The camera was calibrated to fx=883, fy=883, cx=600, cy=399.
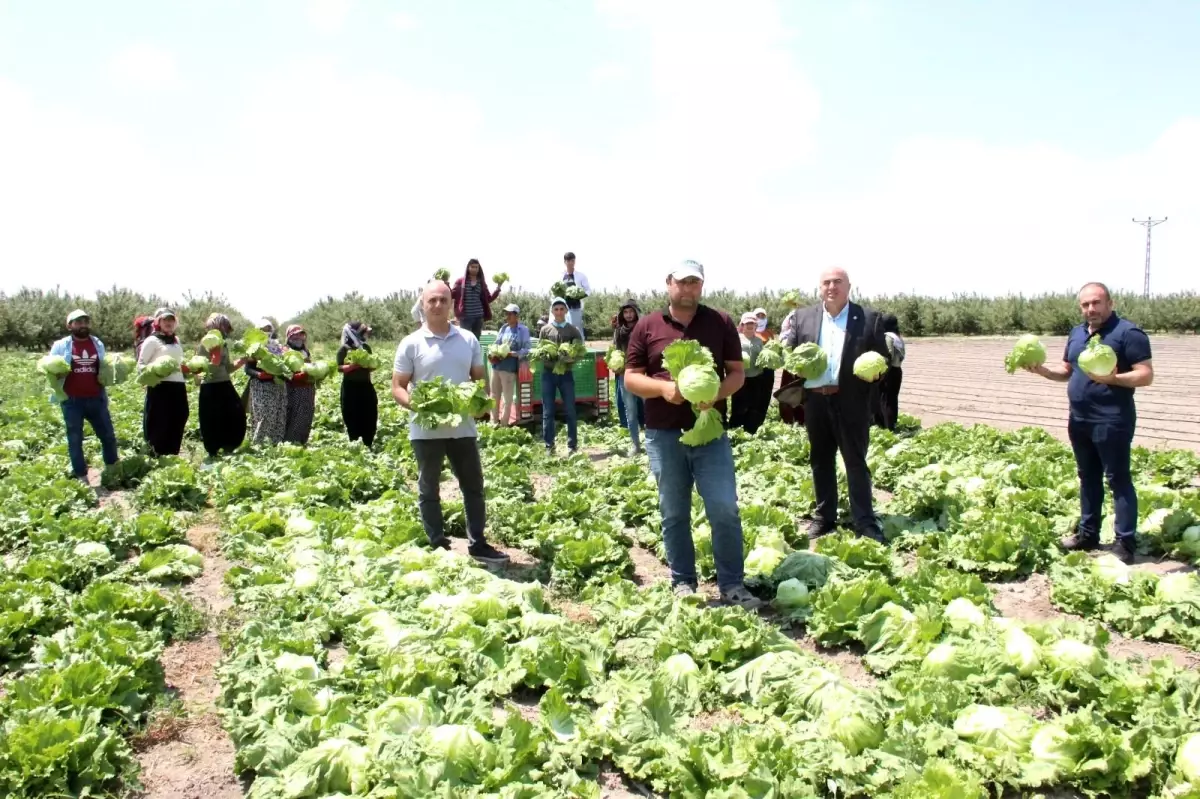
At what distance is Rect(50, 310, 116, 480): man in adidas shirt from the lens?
438 inches

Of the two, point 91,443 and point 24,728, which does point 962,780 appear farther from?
point 91,443

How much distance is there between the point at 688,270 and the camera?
237 inches

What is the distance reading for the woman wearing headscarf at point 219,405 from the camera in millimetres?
12086

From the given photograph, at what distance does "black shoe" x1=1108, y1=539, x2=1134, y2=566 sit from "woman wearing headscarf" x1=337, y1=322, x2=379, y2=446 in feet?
30.9

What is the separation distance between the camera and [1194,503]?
759 cm

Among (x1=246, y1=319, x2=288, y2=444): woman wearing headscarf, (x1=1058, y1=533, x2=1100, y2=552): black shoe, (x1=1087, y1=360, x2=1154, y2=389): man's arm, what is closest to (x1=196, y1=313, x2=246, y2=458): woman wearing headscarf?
(x1=246, y1=319, x2=288, y2=444): woman wearing headscarf

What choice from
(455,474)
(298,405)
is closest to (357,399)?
(298,405)

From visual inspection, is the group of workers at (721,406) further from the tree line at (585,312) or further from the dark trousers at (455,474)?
the tree line at (585,312)

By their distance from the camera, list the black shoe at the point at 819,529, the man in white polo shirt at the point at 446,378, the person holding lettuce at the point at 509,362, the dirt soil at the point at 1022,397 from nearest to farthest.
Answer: the man in white polo shirt at the point at 446,378 < the black shoe at the point at 819,529 < the dirt soil at the point at 1022,397 < the person holding lettuce at the point at 509,362

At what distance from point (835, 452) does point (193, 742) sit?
563 centimetres

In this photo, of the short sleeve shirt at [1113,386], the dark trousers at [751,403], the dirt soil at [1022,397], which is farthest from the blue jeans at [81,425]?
the dirt soil at [1022,397]

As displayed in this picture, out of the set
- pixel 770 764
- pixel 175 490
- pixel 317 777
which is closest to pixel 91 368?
pixel 175 490

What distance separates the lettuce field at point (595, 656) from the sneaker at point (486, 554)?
A: 122 mm

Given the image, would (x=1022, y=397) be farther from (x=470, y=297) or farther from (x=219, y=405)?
(x=219, y=405)
